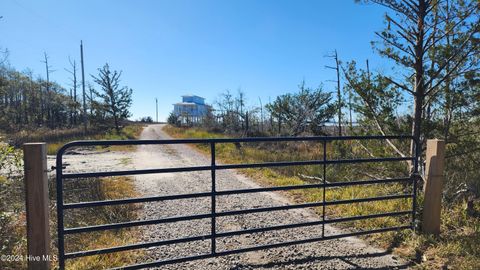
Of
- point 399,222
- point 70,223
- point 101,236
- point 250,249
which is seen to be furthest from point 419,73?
point 70,223

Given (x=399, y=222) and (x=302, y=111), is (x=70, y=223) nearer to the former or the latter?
(x=399, y=222)

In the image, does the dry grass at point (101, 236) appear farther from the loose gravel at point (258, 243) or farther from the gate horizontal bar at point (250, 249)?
the gate horizontal bar at point (250, 249)

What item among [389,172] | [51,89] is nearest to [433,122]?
[389,172]

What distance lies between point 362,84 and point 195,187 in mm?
4718

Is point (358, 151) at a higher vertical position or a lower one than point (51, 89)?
lower

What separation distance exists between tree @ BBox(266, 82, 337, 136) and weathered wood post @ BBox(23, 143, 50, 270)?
510 inches

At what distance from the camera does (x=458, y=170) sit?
5426 mm

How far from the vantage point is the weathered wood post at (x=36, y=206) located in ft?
7.75

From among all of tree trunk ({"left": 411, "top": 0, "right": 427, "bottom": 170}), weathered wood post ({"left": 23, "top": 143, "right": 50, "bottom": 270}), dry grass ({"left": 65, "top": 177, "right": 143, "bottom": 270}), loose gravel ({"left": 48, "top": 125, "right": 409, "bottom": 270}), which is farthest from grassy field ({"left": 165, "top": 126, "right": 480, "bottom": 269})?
weathered wood post ({"left": 23, "top": 143, "right": 50, "bottom": 270})

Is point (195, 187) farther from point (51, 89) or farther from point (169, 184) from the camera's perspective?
point (51, 89)

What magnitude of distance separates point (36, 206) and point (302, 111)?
565 inches

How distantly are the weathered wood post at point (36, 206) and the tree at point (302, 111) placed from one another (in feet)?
42.5

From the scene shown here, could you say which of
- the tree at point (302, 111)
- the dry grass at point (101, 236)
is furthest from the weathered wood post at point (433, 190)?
the tree at point (302, 111)

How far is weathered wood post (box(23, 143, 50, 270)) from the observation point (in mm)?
2363
